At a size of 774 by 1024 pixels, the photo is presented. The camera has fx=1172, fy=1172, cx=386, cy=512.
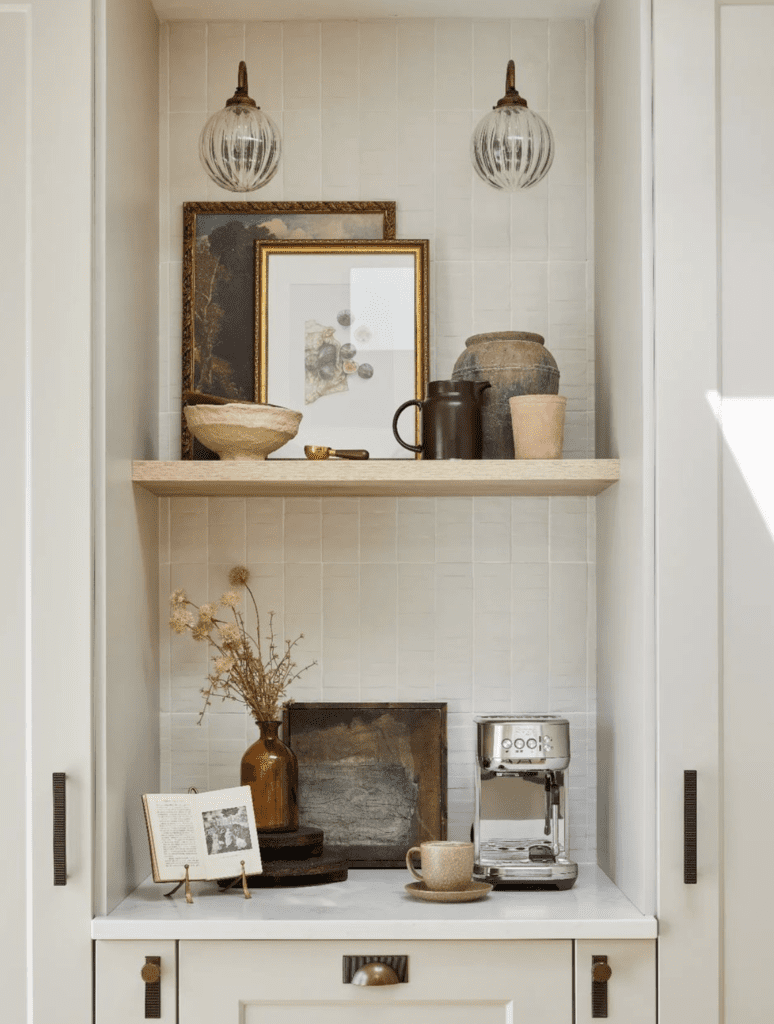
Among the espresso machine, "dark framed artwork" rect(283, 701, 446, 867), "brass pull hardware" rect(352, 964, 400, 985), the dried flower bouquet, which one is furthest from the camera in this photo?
"dark framed artwork" rect(283, 701, 446, 867)

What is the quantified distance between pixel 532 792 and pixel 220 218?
1324 mm

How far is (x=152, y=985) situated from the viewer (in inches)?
73.1

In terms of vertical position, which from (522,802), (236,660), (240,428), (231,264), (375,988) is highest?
(231,264)

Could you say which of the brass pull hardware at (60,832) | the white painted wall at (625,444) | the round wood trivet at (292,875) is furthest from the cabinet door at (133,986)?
the white painted wall at (625,444)

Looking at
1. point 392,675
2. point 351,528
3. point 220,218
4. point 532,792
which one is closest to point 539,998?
point 532,792

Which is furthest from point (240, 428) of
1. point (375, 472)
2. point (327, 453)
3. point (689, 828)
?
point (689, 828)

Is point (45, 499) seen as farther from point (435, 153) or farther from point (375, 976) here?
point (435, 153)

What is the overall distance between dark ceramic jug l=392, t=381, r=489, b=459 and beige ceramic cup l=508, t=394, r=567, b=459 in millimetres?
87

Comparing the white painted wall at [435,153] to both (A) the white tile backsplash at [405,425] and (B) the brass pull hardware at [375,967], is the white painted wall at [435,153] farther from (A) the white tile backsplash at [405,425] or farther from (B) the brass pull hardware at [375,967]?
(B) the brass pull hardware at [375,967]

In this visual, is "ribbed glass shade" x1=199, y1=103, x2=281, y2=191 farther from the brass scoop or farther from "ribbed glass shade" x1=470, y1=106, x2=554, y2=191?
the brass scoop

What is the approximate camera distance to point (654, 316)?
6.34ft

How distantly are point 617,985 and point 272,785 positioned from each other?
0.70 metres

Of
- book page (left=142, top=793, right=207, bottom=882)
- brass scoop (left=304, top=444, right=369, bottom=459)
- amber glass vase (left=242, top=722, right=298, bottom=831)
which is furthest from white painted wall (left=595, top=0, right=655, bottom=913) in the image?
book page (left=142, top=793, right=207, bottom=882)

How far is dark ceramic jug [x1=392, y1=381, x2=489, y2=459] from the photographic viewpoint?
215 centimetres
